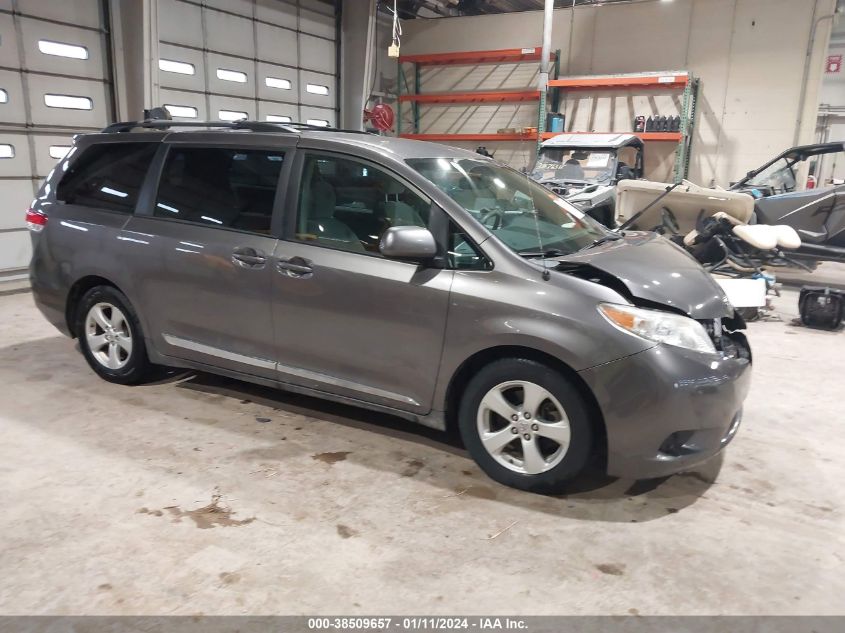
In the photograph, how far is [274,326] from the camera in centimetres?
317

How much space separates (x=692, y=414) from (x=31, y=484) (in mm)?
2830

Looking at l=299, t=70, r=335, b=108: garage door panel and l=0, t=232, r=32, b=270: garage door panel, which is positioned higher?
l=299, t=70, r=335, b=108: garage door panel

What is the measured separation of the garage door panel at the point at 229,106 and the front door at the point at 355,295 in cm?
709

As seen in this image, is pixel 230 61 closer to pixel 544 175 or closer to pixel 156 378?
pixel 544 175

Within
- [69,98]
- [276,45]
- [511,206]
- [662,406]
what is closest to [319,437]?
[511,206]

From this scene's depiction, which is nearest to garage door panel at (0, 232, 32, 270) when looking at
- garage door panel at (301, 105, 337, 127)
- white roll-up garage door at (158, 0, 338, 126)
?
white roll-up garage door at (158, 0, 338, 126)

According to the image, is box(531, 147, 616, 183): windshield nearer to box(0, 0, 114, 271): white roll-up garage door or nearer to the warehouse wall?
the warehouse wall

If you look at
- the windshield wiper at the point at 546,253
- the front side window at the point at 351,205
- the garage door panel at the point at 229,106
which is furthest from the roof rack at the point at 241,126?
the garage door panel at the point at 229,106

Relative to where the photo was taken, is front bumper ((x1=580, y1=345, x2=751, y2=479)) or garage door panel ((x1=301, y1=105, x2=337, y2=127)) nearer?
front bumper ((x1=580, y1=345, x2=751, y2=479))

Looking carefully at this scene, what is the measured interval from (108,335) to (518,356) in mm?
2626

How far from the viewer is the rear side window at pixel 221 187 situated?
126 inches

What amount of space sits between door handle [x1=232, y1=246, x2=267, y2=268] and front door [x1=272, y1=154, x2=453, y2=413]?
0.09 m

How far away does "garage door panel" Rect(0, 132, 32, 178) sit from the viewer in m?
7.06

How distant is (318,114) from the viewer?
445 inches
